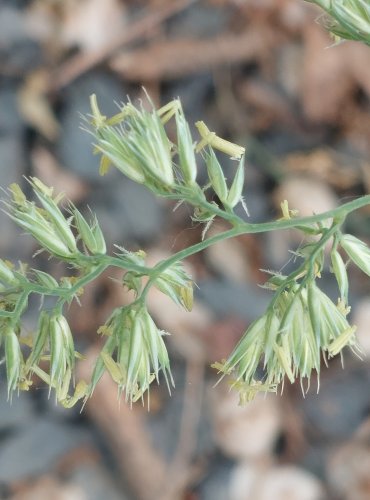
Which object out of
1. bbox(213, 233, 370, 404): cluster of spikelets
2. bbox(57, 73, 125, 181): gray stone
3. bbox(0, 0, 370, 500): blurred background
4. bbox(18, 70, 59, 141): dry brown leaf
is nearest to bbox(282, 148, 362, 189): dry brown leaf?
bbox(0, 0, 370, 500): blurred background

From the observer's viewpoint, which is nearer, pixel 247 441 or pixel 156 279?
pixel 156 279

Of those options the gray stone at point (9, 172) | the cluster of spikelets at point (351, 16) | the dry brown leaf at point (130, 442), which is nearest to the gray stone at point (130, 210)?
the gray stone at point (9, 172)

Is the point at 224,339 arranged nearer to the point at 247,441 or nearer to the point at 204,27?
the point at 247,441

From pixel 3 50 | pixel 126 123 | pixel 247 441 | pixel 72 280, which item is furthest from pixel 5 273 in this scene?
pixel 3 50

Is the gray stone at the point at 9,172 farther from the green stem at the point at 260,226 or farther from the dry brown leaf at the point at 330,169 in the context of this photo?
the green stem at the point at 260,226

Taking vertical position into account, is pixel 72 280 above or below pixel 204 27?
below

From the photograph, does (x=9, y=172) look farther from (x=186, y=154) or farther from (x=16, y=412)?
(x=186, y=154)

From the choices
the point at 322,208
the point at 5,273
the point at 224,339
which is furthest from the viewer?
the point at 322,208

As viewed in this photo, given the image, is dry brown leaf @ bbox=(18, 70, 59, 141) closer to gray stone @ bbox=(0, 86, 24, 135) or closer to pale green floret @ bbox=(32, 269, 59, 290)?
gray stone @ bbox=(0, 86, 24, 135)
